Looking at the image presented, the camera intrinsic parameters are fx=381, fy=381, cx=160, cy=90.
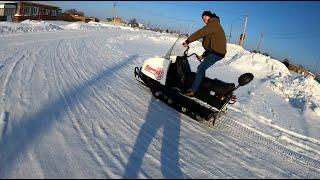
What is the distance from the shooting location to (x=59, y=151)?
4.83 meters

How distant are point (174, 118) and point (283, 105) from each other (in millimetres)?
5623

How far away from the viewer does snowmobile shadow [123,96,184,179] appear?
4.69 metres

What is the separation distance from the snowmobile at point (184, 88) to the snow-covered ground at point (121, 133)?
9.6 inches

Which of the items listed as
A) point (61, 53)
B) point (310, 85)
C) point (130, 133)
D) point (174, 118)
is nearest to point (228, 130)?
point (174, 118)

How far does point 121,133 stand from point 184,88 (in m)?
2.60

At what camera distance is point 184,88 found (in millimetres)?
8078

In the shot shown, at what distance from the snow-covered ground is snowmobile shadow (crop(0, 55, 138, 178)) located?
1cm

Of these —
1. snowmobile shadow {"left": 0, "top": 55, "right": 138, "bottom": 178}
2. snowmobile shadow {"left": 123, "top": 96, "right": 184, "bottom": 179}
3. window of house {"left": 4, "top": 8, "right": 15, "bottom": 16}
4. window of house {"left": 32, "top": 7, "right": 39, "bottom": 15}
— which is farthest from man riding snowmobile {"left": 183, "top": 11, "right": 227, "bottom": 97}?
window of house {"left": 32, "top": 7, "right": 39, "bottom": 15}

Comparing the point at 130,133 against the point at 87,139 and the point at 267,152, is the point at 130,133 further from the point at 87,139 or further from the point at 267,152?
the point at 267,152

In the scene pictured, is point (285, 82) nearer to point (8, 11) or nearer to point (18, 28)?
point (18, 28)

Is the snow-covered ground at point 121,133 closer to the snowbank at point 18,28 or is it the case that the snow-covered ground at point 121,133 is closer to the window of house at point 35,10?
the snowbank at point 18,28

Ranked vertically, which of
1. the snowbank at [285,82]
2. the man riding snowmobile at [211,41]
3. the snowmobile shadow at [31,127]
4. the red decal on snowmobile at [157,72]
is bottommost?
the snowbank at [285,82]

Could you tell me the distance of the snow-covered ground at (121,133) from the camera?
468 centimetres

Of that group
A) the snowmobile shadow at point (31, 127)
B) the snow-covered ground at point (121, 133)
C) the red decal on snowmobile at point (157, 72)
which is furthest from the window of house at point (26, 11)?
the snowmobile shadow at point (31, 127)
